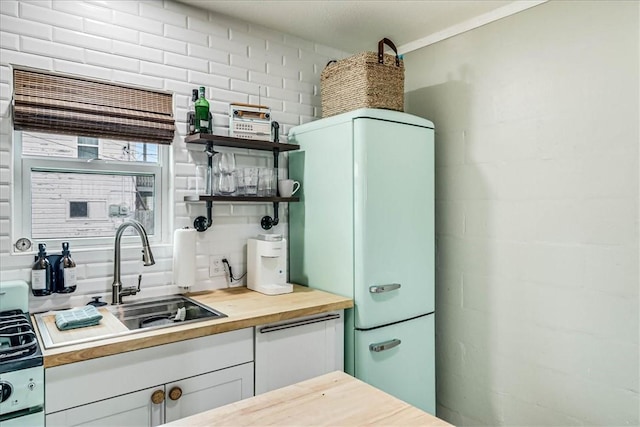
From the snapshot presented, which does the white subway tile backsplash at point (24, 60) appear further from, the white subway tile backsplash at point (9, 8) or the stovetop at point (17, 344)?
the stovetop at point (17, 344)

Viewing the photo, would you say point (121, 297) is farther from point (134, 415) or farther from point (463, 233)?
point (463, 233)

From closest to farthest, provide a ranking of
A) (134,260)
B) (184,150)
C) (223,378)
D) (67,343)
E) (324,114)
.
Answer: (67,343) → (223,378) → (134,260) → (184,150) → (324,114)

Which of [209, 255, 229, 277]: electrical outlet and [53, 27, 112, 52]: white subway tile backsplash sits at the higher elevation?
[53, 27, 112, 52]: white subway tile backsplash

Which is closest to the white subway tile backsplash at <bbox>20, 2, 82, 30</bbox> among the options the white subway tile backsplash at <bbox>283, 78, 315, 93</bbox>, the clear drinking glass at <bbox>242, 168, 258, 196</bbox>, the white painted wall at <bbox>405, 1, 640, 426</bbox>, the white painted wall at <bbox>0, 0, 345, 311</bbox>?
the white painted wall at <bbox>0, 0, 345, 311</bbox>

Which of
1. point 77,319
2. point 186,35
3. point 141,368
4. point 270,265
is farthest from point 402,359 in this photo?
point 186,35

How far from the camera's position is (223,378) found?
72.1 inches

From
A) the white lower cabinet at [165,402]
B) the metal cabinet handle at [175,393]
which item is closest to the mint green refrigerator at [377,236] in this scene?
the white lower cabinet at [165,402]

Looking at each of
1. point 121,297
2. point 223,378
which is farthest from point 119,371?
point 121,297

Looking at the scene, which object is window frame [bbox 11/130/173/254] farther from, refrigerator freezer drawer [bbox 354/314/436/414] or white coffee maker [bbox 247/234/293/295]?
refrigerator freezer drawer [bbox 354/314/436/414]

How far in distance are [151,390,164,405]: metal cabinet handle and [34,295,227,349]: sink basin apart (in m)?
0.24

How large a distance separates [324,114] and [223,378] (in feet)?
5.04

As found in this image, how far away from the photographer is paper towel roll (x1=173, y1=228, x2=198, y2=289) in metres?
2.25

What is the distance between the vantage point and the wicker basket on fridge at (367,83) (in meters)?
2.32

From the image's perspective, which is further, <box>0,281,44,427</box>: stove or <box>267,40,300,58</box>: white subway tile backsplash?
<box>267,40,300,58</box>: white subway tile backsplash
